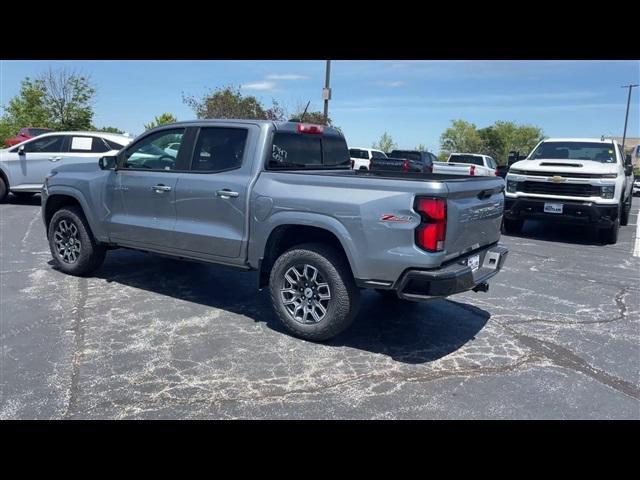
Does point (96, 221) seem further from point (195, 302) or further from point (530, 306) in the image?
point (530, 306)

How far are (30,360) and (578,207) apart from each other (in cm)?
904

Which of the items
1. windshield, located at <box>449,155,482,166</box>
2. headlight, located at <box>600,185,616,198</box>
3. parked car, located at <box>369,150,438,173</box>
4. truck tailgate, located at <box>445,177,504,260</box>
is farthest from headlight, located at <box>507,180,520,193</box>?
windshield, located at <box>449,155,482,166</box>

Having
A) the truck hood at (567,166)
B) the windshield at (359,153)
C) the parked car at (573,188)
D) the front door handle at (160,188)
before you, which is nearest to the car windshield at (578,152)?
the parked car at (573,188)

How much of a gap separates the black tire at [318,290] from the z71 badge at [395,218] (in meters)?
0.56

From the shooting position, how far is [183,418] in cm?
312

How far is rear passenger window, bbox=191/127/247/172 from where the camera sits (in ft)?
16.0

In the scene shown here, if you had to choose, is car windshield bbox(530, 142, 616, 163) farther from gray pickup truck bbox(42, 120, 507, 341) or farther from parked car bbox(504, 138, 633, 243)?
gray pickup truck bbox(42, 120, 507, 341)

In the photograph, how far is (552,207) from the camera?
973 cm

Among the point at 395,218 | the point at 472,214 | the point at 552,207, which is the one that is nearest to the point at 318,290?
the point at 395,218

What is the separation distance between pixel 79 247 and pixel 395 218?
414 cm

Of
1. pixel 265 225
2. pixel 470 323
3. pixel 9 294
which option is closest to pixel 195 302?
pixel 265 225

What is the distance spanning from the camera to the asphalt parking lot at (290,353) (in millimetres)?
3336

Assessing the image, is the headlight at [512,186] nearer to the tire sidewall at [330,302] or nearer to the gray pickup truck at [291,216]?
the gray pickup truck at [291,216]

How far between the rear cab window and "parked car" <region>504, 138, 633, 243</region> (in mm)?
5502
